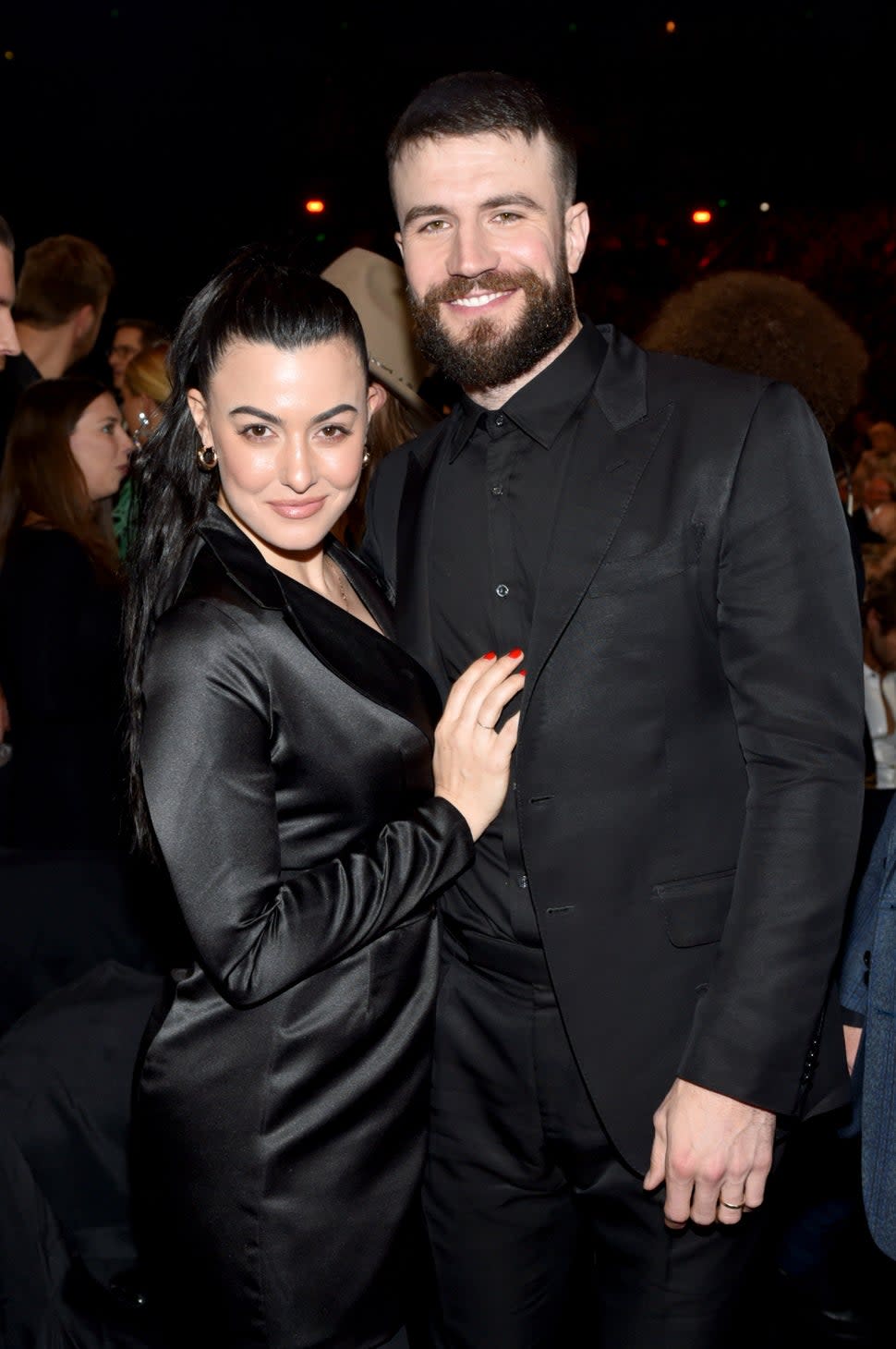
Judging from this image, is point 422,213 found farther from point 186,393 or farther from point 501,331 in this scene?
point 186,393

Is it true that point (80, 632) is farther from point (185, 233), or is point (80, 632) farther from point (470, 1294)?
point (185, 233)

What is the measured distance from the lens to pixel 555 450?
64.9 inches

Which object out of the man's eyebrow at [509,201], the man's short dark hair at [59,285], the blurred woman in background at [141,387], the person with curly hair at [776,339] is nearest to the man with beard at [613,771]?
the man's eyebrow at [509,201]

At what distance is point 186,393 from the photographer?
5.33 ft

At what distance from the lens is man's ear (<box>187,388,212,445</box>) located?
1584 mm

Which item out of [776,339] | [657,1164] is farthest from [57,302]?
[657,1164]

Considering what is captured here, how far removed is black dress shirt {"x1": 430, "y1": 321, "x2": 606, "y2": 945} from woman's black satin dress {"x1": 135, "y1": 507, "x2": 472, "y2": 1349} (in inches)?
3.8

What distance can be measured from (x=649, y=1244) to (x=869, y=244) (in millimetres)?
7662

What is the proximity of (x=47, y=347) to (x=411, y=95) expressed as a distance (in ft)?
12.8

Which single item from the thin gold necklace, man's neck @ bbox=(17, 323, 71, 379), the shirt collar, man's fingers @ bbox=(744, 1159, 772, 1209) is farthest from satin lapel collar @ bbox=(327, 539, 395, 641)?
man's neck @ bbox=(17, 323, 71, 379)

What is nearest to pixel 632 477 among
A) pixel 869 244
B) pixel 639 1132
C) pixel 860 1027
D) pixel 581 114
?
pixel 639 1132

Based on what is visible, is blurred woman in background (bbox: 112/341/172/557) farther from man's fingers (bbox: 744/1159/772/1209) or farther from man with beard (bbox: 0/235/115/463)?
man's fingers (bbox: 744/1159/772/1209)

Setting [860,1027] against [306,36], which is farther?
[306,36]

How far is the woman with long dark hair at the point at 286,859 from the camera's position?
1.42 meters
